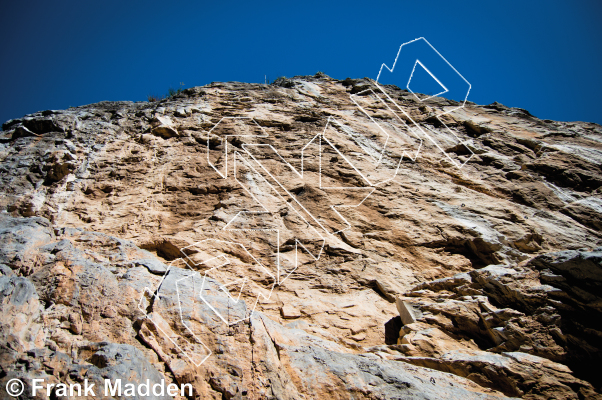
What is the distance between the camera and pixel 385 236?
5641 mm

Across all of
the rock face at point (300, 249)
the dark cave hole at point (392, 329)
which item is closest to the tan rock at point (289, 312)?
the rock face at point (300, 249)

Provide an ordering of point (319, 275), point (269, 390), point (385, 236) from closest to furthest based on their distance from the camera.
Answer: point (269, 390) → point (319, 275) → point (385, 236)

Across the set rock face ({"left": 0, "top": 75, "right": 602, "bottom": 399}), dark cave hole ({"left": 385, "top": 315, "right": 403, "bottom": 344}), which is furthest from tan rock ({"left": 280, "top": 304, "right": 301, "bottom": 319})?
dark cave hole ({"left": 385, "top": 315, "right": 403, "bottom": 344})

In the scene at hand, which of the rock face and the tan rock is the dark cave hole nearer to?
the rock face

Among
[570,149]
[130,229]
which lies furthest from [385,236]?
[570,149]

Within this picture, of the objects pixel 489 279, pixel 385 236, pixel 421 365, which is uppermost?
pixel 385 236

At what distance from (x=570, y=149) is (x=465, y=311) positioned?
574 centimetres

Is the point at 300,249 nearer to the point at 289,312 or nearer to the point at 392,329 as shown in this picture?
the point at 289,312

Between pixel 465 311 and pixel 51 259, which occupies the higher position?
pixel 465 311

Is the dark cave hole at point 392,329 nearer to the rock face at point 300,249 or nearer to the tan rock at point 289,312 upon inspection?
the rock face at point 300,249

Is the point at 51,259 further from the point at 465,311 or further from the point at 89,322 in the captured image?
the point at 465,311

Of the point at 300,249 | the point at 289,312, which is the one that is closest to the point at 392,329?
the point at 289,312

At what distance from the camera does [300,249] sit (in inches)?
209

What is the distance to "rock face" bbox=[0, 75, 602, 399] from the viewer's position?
3.20 m
